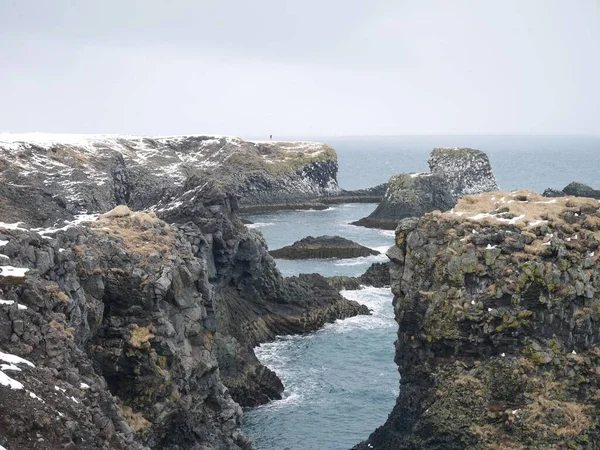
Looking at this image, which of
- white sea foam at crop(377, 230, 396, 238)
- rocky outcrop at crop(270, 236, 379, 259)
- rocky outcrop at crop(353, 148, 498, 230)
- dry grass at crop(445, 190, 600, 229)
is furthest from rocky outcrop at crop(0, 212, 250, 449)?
rocky outcrop at crop(353, 148, 498, 230)

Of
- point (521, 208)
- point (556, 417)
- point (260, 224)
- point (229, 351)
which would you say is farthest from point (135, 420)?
point (260, 224)

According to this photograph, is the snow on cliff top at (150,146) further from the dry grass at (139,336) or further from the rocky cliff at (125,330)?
the dry grass at (139,336)

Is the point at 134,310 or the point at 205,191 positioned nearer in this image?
the point at 134,310

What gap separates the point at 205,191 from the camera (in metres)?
65.7

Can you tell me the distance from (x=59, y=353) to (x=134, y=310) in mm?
8274

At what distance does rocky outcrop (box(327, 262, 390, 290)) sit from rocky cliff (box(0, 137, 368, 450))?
1841 centimetres

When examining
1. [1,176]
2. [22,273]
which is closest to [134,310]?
[22,273]

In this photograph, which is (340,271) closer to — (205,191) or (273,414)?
(205,191)

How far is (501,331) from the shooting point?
37812 millimetres

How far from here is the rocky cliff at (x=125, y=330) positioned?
24.1 metres

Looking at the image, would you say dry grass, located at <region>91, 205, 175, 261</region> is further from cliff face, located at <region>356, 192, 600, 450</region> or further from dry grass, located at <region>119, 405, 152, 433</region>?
cliff face, located at <region>356, 192, 600, 450</region>

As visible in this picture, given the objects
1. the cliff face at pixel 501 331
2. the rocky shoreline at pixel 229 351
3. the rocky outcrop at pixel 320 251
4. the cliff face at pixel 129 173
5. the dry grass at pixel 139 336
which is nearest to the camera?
the rocky shoreline at pixel 229 351

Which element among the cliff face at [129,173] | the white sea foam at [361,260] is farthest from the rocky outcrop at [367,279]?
the cliff face at [129,173]

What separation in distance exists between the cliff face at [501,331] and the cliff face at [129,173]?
23.0 meters
